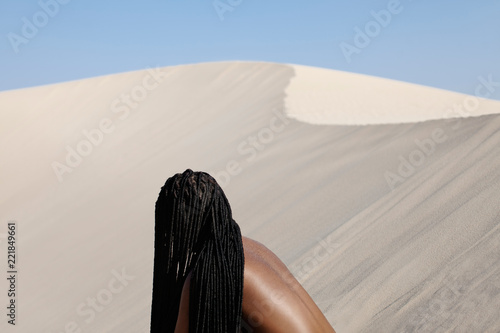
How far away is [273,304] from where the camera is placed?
170 cm

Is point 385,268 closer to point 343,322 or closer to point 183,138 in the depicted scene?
point 343,322

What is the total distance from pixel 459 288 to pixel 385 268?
2.31 ft

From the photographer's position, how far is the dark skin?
1.71 m

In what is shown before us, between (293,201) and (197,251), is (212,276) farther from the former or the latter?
(293,201)

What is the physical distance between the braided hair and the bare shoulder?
0.03 meters

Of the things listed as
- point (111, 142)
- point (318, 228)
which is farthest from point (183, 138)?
point (318, 228)

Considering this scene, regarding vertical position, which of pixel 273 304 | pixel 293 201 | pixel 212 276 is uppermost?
pixel 293 201

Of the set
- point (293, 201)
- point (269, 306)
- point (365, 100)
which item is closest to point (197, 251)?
point (269, 306)

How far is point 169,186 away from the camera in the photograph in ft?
6.10

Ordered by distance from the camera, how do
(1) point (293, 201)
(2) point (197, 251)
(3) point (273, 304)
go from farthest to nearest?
(1) point (293, 201), (2) point (197, 251), (3) point (273, 304)

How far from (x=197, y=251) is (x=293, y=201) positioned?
18.2 ft

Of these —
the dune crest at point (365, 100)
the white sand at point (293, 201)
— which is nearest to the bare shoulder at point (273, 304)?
the white sand at point (293, 201)

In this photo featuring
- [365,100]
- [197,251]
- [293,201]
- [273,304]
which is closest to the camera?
[273,304]

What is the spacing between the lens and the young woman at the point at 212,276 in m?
1.72
